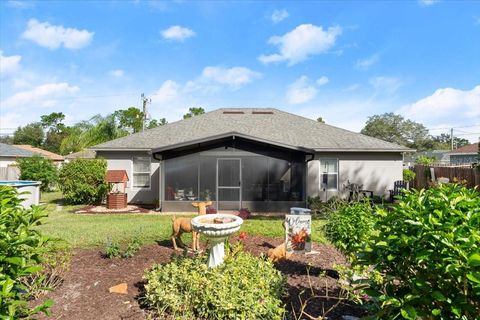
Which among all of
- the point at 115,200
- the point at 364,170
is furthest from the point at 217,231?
the point at 364,170

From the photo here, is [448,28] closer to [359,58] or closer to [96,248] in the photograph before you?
[359,58]

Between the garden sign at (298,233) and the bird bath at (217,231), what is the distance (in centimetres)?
238

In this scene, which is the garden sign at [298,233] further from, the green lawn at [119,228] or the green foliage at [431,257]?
the green foliage at [431,257]

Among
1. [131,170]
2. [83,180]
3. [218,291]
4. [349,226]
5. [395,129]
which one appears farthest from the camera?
[395,129]

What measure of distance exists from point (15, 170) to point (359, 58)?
80.5 ft

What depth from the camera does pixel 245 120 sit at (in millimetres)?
20781

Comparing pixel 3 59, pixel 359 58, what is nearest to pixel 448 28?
pixel 359 58

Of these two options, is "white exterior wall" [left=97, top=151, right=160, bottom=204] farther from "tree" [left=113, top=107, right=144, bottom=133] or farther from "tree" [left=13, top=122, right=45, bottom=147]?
"tree" [left=13, top=122, right=45, bottom=147]

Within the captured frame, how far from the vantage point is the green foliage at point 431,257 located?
1.91 meters

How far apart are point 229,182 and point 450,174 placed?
43.9 ft

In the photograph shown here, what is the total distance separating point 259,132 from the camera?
18.7m

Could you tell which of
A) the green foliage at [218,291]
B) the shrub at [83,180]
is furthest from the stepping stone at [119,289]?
the shrub at [83,180]

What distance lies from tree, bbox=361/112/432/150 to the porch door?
2281 inches

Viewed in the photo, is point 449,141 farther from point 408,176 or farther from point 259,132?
point 259,132
